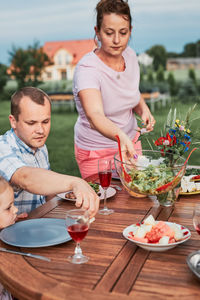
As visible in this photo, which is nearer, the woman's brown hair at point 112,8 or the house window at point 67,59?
the woman's brown hair at point 112,8

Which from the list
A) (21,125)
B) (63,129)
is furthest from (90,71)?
(63,129)

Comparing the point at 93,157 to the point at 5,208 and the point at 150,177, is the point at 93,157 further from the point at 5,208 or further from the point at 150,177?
the point at 5,208

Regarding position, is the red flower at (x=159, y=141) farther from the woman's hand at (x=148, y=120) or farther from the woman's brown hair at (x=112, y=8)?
the woman's brown hair at (x=112, y=8)

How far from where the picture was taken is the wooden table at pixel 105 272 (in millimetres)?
1081

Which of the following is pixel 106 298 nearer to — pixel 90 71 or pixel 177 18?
pixel 90 71

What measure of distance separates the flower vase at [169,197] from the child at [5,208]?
68 centimetres

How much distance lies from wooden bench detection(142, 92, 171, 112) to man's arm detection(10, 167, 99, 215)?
9235 mm

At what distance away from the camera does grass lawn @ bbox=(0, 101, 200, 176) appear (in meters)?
6.46

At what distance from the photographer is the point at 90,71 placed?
2.42 metres

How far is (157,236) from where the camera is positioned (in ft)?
4.41

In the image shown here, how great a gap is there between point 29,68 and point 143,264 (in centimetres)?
804

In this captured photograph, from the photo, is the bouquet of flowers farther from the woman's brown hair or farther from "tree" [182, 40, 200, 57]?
"tree" [182, 40, 200, 57]

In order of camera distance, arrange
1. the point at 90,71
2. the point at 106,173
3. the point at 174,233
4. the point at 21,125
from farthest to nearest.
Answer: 1. the point at 90,71
2. the point at 21,125
3. the point at 106,173
4. the point at 174,233

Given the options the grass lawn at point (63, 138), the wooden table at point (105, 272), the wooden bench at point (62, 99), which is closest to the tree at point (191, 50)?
the grass lawn at point (63, 138)
